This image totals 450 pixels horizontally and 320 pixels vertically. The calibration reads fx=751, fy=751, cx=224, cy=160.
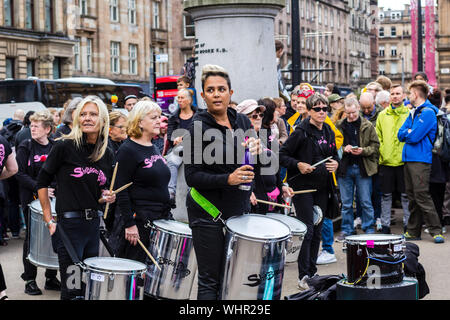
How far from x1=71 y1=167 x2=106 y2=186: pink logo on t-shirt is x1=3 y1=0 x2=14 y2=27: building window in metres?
37.4

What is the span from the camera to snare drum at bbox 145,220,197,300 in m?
6.23

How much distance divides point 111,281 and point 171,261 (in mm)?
950

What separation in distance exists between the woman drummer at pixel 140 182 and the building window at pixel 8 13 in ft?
121

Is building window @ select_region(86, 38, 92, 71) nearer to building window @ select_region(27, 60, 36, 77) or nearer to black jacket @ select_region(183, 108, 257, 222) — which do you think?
building window @ select_region(27, 60, 36, 77)

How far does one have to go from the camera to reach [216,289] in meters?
5.20

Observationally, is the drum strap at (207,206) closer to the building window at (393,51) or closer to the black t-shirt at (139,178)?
the black t-shirt at (139,178)

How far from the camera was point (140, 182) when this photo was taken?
649 cm

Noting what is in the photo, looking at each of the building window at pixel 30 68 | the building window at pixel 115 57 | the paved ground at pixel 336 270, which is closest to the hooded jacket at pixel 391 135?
the paved ground at pixel 336 270

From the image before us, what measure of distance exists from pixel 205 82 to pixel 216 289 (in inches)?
56.4

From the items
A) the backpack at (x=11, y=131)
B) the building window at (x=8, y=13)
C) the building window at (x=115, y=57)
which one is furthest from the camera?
the building window at (x=115, y=57)

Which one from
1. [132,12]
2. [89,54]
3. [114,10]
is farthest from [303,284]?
[132,12]

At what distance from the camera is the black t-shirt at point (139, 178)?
21.0 feet

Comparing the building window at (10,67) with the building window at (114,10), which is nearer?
the building window at (10,67)
